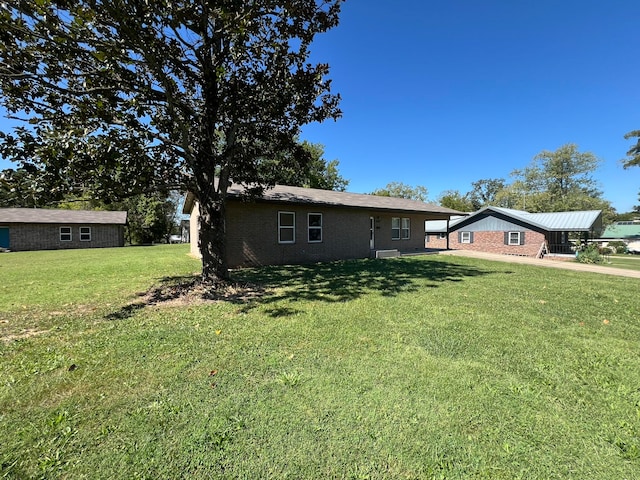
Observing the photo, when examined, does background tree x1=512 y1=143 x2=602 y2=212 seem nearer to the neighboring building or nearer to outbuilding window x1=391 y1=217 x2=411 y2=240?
the neighboring building

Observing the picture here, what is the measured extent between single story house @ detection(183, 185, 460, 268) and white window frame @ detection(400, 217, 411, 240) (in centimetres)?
55

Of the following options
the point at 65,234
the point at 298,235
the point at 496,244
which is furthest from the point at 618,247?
the point at 65,234

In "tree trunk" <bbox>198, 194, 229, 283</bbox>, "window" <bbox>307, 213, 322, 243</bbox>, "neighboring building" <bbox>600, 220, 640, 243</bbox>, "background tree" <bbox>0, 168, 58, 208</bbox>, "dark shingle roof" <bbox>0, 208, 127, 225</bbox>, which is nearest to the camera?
"background tree" <bbox>0, 168, 58, 208</bbox>

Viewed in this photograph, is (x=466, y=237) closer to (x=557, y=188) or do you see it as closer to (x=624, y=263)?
(x=624, y=263)

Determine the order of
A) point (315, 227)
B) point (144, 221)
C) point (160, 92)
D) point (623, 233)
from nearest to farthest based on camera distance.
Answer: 1. point (160, 92)
2. point (315, 227)
3. point (144, 221)
4. point (623, 233)

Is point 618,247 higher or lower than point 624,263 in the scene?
higher

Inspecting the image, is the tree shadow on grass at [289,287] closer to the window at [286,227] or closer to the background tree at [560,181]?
the window at [286,227]

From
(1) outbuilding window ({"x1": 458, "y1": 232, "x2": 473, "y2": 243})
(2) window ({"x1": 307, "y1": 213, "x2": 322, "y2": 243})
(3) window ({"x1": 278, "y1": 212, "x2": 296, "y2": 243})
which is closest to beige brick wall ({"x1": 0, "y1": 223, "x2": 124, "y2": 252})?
(3) window ({"x1": 278, "y1": 212, "x2": 296, "y2": 243})

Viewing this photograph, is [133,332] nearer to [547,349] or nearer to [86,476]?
[86,476]

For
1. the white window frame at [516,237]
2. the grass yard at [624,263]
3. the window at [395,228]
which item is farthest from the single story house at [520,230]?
the window at [395,228]

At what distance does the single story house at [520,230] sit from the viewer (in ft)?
72.5

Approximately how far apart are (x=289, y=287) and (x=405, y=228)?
1331 cm

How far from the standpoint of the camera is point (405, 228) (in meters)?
19.2

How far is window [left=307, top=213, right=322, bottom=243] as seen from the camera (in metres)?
13.8
